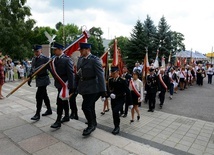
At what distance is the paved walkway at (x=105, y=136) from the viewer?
3.86 meters

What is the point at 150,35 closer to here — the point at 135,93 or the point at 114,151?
the point at 135,93

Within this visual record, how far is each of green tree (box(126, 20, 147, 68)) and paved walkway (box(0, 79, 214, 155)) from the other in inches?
670

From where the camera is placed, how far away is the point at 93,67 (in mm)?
4375

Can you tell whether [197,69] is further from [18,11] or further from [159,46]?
[18,11]

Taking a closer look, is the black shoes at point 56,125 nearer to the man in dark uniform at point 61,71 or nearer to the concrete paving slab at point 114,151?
the man in dark uniform at point 61,71

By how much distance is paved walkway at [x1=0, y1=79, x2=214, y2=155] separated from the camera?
3855 millimetres

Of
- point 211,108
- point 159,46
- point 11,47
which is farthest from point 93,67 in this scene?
point 11,47

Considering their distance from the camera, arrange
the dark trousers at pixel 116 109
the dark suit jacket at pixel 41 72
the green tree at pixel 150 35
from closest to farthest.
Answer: the dark trousers at pixel 116 109 < the dark suit jacket at pixel 41 72 < the green tree at pixel 150 35

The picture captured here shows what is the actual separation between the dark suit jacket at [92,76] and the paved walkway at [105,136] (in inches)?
41.9

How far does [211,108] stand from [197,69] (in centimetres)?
1065

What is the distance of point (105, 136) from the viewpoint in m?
4.53

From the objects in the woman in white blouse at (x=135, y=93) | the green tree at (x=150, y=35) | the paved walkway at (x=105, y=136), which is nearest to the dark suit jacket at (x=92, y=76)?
the paved walkway at (x=105, y=136)

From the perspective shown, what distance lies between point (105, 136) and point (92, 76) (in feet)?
4.61

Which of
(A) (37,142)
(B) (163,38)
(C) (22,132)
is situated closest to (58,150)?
(A) (37,142)
